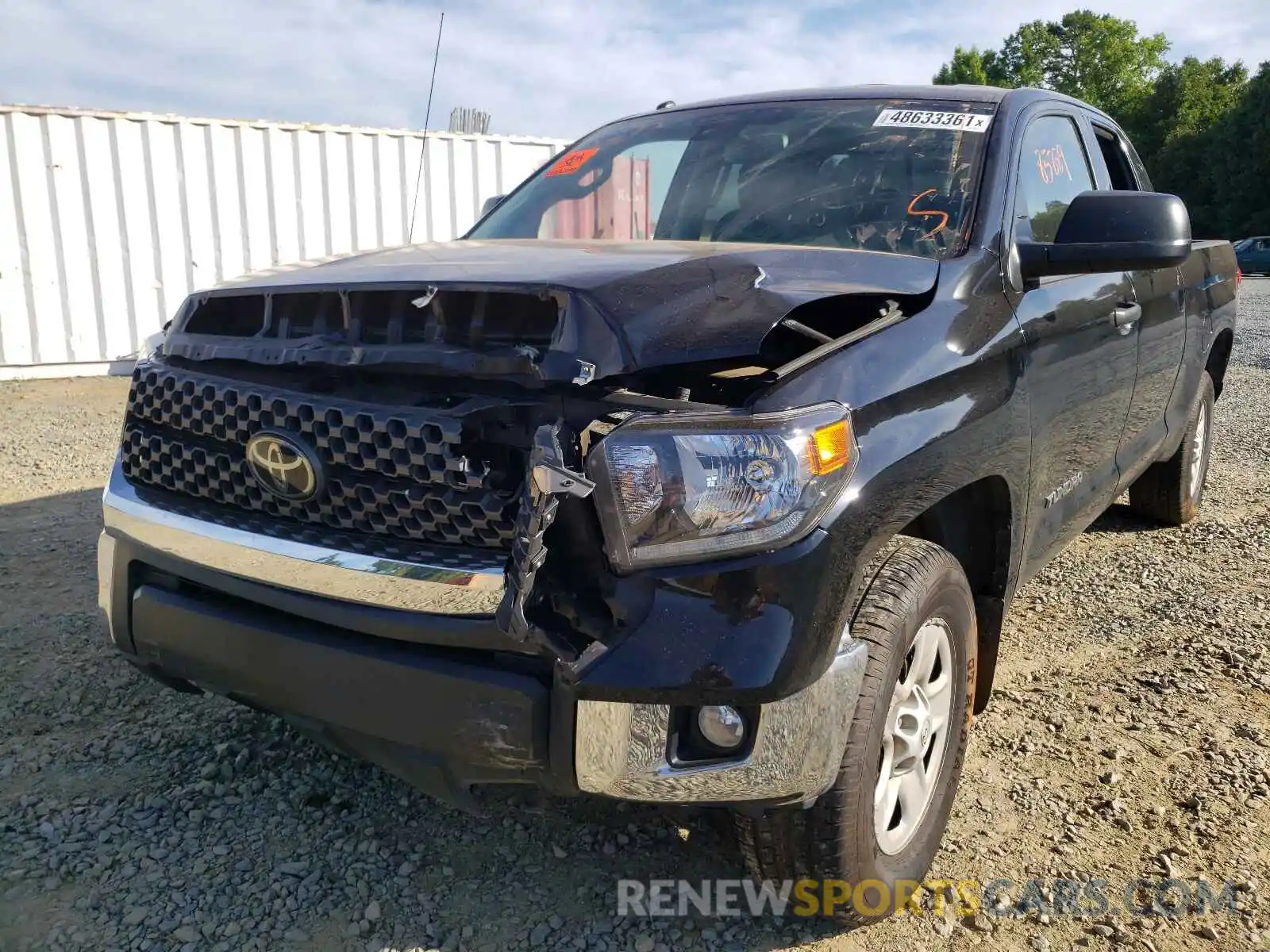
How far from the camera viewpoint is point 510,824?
256cm

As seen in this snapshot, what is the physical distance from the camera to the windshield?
2699 millimetres

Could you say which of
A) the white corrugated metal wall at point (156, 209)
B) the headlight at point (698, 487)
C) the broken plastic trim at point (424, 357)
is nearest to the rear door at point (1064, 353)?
the headlight at point (698, 487)

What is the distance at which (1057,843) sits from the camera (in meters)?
2.46

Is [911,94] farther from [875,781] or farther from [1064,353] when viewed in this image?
[875,781]

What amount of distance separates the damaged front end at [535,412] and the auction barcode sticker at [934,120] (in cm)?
88

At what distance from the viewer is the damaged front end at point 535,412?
167cm

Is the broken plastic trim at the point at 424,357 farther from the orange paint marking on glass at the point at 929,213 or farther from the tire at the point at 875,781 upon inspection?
the orange paint marking on glass at the point at 929,213

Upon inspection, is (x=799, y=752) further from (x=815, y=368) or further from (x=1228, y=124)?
(x=1228, y=124)

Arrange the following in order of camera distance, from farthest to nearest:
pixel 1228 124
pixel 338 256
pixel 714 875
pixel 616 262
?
1. pixel 1228 124
2. pixel 338 256
3. pixel 714 875
4. pixel 616 262

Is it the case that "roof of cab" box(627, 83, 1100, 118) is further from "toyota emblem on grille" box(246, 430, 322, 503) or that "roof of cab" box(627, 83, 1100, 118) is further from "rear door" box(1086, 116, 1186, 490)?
"toyota emblem on grille" box(246, 430, 322, 503)

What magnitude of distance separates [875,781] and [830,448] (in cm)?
71

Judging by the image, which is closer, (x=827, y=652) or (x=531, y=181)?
(x=827, y=652)

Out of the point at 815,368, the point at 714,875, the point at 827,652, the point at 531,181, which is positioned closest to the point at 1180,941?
the point at 714,875

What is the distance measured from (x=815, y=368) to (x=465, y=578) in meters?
0.74
